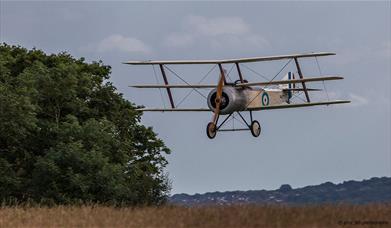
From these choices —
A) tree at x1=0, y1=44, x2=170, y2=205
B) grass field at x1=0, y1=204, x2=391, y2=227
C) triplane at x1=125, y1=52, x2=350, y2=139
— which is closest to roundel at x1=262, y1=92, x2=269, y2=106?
triplane at x1=125, y1=52, x2=350, y2=139

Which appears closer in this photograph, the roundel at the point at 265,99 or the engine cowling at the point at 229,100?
the engine cowling at the point at 229,100

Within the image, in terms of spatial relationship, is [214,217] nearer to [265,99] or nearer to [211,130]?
[211,130]

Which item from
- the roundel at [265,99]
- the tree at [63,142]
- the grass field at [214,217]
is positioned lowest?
the grass field at [214,217]

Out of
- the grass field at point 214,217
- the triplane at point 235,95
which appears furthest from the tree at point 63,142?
the grass field at point 214,217

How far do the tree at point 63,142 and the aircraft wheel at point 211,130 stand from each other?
5.24 metres

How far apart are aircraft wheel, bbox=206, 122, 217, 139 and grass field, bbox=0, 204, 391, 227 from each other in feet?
62.1

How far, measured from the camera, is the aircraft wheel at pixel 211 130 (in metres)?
41.7

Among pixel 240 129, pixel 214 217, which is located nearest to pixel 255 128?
pixel 240 129

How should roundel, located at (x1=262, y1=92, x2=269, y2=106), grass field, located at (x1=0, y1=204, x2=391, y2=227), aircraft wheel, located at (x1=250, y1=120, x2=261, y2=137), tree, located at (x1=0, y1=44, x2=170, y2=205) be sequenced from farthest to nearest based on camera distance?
roundel, located at (x1=262, y1=92, x2=269, y2=106), aircraft wheel, located at (x1=250, y1=120, x2=261, y2=137), tree, located at (x1=0, y1=44, x2=170, y2=205), grass field, located at (x1=0, y1=204, x2=391, y2=227)

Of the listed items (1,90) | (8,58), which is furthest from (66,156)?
(8,58)

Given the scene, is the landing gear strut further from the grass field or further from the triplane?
the grass field

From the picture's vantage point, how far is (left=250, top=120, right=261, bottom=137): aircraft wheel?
42.9 metres

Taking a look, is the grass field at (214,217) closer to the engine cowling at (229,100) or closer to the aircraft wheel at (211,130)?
the aircraft wheel at (211,130)

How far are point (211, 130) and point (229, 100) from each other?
7.39 ft
